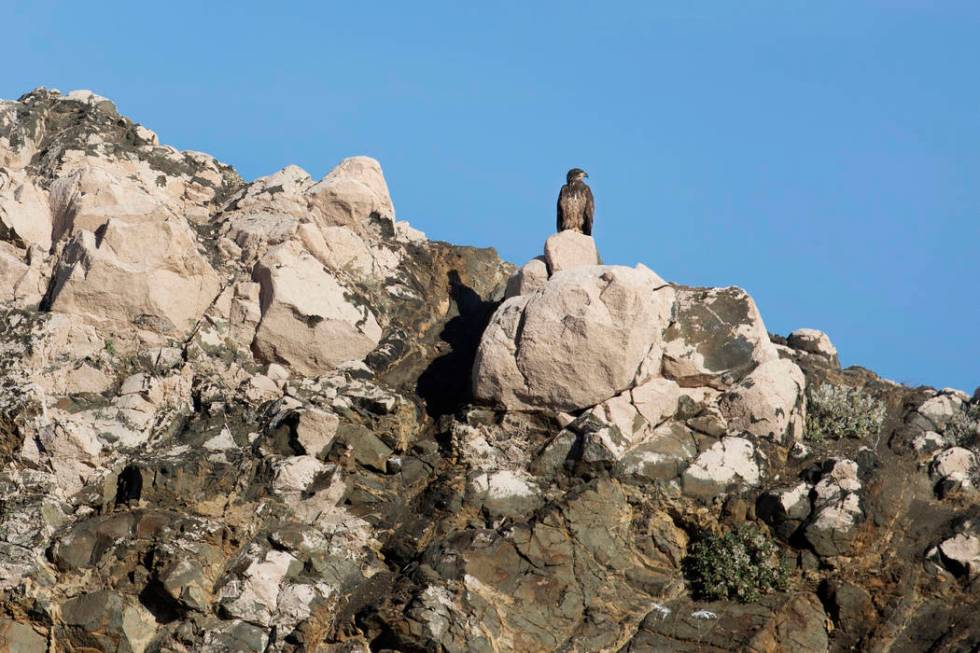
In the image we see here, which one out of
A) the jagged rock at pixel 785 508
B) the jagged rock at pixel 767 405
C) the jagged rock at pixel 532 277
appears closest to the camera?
the jagged rock at pixel 785 508

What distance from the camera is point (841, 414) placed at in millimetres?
24062

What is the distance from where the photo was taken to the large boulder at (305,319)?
79.7 feet

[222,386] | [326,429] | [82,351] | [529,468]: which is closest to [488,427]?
[529,468]

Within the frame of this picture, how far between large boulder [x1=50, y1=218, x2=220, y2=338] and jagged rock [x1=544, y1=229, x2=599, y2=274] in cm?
648

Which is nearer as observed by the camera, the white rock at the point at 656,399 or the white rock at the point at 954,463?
the white rock at the point at 954,463

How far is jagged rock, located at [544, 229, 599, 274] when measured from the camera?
25641 mm

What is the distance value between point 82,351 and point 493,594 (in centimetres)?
850

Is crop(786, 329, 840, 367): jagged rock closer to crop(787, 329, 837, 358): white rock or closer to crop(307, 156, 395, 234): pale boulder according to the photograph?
crop(787, 329, 837, 358): white rock

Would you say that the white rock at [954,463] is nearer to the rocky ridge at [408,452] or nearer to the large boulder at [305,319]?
the rocky ridge at [408,452]

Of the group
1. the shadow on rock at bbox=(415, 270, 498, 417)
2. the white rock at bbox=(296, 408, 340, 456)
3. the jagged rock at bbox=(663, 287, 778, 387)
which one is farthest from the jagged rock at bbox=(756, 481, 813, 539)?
the white rock at bbox=(296, 408, 340, 456)

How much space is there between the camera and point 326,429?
73.2 feet

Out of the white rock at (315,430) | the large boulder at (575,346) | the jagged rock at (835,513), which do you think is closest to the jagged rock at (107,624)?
the white rock at (315,430)

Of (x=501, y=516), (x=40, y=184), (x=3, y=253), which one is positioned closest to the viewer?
(x=501, y=516)

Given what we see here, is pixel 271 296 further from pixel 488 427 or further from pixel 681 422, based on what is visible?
pixel 681 422
